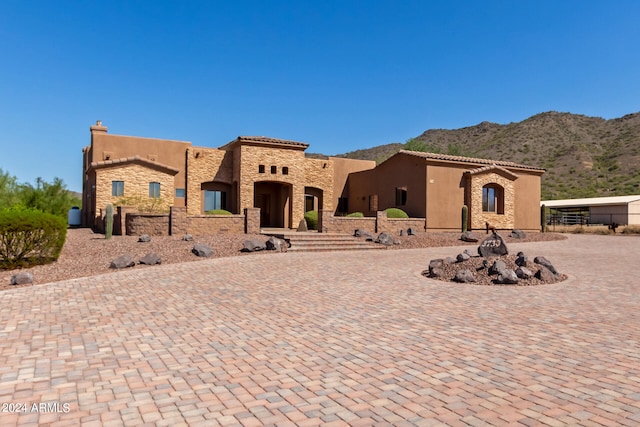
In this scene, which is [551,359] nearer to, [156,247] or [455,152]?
[156,247]

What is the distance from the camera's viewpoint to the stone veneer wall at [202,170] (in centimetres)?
2777

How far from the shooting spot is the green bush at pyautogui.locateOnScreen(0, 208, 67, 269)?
11.5 meters

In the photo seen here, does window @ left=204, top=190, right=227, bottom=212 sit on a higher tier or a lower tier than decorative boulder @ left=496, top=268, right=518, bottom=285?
higher

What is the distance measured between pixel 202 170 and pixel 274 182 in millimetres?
4890

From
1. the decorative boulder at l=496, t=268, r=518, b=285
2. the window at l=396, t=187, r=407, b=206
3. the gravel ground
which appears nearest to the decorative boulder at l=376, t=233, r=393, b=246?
the gravel ground

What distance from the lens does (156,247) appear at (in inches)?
608

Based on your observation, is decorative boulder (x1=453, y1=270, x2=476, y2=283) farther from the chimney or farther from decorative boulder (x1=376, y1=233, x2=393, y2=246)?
the chimney

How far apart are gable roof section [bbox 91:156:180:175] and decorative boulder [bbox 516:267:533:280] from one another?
2130cm

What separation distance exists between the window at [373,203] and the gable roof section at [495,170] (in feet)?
21.9

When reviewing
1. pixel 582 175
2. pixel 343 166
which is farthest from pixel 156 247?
pixel 582 175

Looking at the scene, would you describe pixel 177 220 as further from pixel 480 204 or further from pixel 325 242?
pixel 480 204

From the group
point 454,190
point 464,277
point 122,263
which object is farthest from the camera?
point 454,190

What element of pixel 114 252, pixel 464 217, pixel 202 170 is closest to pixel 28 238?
pixel 114 252

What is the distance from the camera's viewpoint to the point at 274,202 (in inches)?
1209
